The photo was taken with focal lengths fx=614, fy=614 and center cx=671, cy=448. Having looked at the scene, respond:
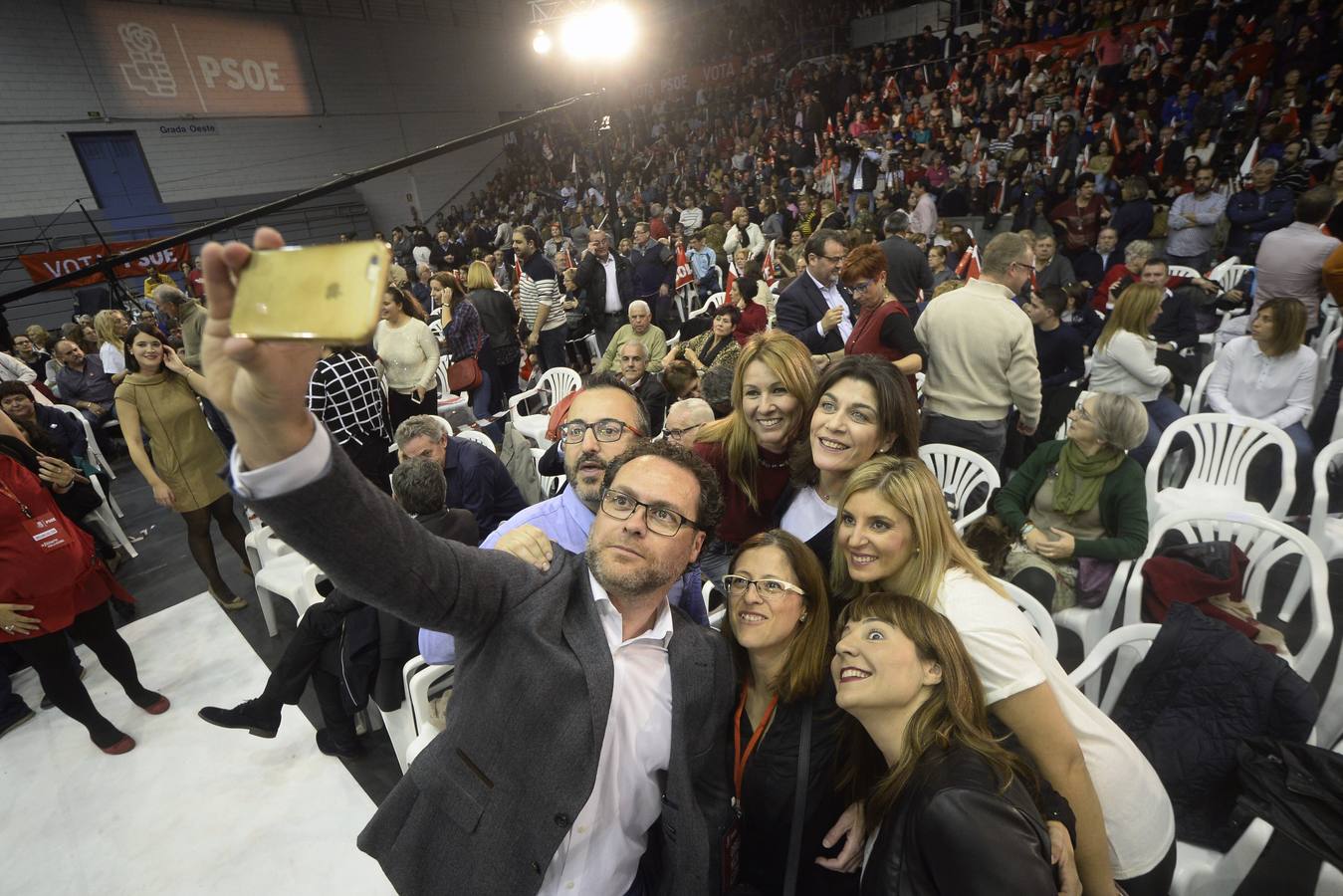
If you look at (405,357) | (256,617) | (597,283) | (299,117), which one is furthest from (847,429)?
(299,117)

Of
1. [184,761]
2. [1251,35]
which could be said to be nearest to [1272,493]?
[184,761]

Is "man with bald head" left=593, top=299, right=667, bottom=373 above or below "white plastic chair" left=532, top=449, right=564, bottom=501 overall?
above

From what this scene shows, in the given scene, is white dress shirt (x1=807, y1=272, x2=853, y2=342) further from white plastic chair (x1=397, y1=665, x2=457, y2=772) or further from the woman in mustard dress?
the woman in mustard dress

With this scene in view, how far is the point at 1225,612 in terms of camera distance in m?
1.93

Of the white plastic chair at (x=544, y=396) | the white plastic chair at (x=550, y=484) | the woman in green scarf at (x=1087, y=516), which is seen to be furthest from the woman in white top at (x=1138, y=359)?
the white plastic chair at (x=544, y=396)

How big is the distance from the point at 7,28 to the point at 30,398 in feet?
49.6

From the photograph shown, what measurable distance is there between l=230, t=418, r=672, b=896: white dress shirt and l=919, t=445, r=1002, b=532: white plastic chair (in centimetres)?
211

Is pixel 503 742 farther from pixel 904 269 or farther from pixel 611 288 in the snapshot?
pixel 611 288

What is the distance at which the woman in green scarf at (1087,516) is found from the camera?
233 cm

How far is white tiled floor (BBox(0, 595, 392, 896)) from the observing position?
2199 mm

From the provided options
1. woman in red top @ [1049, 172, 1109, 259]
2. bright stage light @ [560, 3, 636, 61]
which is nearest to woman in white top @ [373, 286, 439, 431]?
woman in red top @ [1049, 172, 1109, 259]

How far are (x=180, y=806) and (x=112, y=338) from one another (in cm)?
529

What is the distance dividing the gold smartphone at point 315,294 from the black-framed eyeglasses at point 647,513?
0.81 metres

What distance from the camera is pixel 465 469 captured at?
9.23 feet
